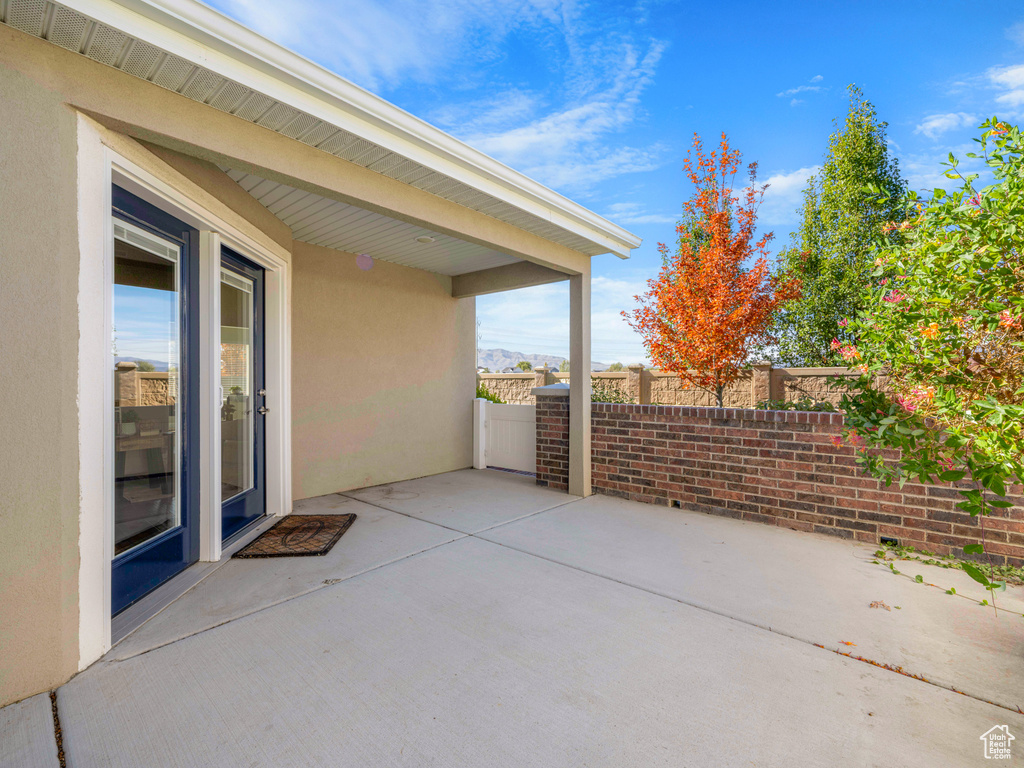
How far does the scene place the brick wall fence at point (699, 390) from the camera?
25.6ft

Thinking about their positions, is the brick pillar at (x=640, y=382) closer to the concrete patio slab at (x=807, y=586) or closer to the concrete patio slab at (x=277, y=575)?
the concrete patio slab at (x=807, y=586)

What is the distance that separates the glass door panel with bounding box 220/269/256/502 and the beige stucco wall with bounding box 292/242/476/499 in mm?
761

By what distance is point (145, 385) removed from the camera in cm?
277

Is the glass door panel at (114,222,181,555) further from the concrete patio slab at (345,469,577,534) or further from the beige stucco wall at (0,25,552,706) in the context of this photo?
the concrete patio slab at (345,469,577,534)

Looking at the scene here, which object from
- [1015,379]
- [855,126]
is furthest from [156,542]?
[855,126]

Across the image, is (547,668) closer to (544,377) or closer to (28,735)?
(28,735)

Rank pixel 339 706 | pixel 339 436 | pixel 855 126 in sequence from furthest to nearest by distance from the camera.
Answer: pixel 855 126, pixel 339 436, pixel 339 706

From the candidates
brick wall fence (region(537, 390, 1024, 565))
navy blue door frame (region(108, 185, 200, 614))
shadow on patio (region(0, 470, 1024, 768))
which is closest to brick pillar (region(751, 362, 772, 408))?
brick wall fence (region(537, 390, 1024, 565))

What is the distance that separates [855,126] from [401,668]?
11618 millimetres

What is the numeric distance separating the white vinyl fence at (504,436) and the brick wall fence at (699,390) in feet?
3.33

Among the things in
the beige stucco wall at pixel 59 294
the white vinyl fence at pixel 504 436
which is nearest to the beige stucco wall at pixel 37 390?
the beige stucco wall at pixel 59 294

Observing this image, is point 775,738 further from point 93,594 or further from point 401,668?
point 93,594

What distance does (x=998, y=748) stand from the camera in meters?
1.56

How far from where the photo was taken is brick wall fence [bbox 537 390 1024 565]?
3322 millimetres
